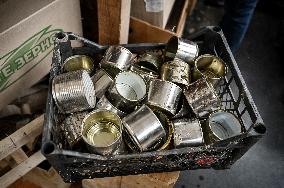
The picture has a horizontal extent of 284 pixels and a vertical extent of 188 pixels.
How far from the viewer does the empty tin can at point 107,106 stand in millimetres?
1439

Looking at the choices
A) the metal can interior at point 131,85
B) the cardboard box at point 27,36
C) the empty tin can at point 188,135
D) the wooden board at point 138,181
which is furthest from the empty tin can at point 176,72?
the cardboard box at point 27,36

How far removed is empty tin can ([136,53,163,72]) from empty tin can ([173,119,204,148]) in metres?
0.37

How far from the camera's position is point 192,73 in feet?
5.31

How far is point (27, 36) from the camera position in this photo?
1.57 metres

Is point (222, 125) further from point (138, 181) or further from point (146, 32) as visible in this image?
point (146, 32)

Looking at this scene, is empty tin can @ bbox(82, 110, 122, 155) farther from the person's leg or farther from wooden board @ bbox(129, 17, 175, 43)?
the person's leg

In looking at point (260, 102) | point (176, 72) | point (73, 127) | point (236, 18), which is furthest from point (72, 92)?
point (260, 102)

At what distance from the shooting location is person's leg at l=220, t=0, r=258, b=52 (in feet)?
7.09

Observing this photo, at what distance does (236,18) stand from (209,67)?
72 centimetres

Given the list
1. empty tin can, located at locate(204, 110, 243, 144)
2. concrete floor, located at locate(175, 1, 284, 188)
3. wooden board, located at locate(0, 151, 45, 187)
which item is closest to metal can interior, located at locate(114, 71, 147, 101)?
empty tin can, located at locate(204, 110, 243, 144)

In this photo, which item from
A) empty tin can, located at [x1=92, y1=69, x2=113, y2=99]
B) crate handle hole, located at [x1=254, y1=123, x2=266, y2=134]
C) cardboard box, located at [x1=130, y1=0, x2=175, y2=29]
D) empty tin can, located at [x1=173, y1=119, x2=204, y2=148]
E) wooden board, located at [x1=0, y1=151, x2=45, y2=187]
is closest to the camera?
crate handle hole, located at [x1=254, y1=123, x2=266, y2=134]

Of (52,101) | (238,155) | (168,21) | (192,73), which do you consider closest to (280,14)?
(168,21)

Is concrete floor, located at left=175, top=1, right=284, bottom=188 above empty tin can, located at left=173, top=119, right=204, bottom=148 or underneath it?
underneath

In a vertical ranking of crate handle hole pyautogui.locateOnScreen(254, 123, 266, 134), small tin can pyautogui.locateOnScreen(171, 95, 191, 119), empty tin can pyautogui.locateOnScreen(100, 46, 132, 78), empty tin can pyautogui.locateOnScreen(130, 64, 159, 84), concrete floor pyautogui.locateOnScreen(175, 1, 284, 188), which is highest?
empty tin can pyautogui.locateOnScreen(100, 46, 132, 78)
